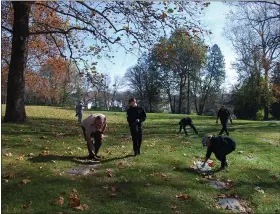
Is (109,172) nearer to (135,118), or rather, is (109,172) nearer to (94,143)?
(94,143)

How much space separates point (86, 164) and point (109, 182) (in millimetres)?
1869

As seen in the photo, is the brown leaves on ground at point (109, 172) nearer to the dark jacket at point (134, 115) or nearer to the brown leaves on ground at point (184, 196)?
the brown leaves on ground at point (184, 196)

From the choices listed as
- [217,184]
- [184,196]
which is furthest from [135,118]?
[184,196]

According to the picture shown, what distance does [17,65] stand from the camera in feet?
59.1

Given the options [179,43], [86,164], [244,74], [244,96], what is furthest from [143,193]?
[244,74]

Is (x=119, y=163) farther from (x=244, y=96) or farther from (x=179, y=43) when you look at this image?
(x=244, y=96)

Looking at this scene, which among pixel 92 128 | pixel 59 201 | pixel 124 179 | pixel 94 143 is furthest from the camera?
pixel 94 143

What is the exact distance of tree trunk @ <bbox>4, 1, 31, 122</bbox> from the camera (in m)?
17.8

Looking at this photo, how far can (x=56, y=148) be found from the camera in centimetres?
1258

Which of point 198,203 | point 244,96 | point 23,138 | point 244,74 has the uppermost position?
point 244,74

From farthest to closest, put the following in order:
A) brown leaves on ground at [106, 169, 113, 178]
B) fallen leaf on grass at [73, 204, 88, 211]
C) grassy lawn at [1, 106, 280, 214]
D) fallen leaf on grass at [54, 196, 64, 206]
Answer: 1. brown leaves on ground at [106, 169, 113, 178]
2. grassy lawn at [1, 106, 280, 214]
3. fallen leaf on grass at [54, 196, 64, 206]
4. fallen leaf on grass at [73, 204, 88, 211]

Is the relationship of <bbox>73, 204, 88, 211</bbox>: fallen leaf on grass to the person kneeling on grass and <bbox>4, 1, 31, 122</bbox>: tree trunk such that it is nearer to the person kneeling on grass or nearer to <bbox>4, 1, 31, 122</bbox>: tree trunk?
the person kneeling on grass

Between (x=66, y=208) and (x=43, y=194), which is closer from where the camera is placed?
(x=66, y=208)

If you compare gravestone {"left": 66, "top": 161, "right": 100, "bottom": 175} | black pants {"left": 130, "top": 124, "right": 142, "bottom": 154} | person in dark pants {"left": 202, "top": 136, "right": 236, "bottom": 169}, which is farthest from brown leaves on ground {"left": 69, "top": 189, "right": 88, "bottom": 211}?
person in dark pants {"left": 202, "top": 136, "right": 236, "bottom": 169}
